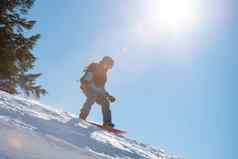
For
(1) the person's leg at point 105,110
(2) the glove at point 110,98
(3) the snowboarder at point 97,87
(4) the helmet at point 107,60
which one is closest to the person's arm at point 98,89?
(3) the snowboarder at point 97,87

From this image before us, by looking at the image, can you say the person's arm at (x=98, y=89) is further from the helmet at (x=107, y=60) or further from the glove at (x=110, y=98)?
the helmet at (x=107, y=60)

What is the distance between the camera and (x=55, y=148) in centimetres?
434

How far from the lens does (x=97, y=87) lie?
1208cm

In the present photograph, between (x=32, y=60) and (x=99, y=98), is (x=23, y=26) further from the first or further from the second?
(x=99, y=98)

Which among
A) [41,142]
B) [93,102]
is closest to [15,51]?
[93,102]

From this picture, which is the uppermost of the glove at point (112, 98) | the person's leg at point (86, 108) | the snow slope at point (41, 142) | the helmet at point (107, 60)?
the helmet at point (107, 60)

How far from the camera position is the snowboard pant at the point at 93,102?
12.0 metres

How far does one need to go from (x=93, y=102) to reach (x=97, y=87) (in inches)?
20.5

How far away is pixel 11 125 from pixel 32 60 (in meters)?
16.1

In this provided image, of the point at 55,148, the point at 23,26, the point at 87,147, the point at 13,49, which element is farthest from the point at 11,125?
the point at 23,26

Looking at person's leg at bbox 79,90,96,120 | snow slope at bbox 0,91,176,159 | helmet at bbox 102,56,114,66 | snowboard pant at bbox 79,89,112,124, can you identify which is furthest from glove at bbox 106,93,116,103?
snow slope at bbox 0,91,176,159

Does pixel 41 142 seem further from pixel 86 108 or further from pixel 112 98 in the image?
pixel 112 98

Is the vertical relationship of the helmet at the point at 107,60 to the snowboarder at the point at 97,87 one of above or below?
above

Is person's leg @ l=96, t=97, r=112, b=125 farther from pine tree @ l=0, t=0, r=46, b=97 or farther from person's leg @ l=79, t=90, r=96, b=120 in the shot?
pine tree @ l=0, t=0, r=46, b=97
